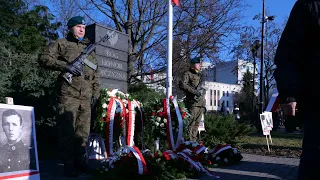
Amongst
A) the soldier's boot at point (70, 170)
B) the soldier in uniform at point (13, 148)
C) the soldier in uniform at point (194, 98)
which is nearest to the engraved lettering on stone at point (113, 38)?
the soldier in uniform at point (194, 98)

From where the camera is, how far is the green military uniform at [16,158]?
3277 millimetres

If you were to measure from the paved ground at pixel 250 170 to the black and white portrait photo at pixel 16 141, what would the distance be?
1.62 m

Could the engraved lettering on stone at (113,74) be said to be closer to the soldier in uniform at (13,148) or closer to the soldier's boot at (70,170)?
the soldier's boot at (70,170)

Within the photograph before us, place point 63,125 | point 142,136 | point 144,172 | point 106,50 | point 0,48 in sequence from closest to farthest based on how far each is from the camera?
point 144,172 < point 63,125 < point 142,136 < point 106,50 < point 0,48

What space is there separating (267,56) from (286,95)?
30020 mm

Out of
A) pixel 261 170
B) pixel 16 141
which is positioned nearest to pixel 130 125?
pixel 261 170

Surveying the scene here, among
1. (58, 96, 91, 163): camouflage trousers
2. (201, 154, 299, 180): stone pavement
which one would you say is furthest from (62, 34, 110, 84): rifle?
(201, 154, 299, 180): stone pavement

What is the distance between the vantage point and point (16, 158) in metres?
3.41

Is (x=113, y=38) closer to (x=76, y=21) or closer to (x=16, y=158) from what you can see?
(x=76, y=21)

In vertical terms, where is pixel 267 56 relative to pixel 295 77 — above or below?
above

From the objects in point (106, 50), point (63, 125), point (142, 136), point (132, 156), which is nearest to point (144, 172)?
point (132, 156)

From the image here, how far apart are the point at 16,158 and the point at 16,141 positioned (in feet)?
0.54

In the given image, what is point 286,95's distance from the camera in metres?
2.10

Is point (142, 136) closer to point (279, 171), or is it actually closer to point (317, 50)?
point (279, 171)
